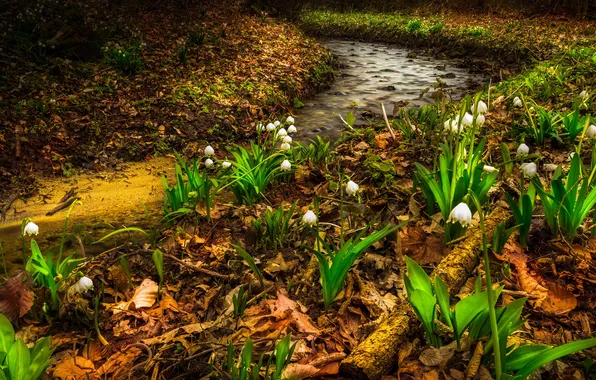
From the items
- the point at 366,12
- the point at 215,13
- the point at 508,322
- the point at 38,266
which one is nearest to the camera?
the point at 508,322

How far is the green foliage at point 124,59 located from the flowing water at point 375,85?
2534mm

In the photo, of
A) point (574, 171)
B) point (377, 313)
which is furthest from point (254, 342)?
point (574, 171)

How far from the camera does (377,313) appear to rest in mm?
2043

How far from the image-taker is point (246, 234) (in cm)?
288

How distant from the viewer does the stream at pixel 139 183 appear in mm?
3465

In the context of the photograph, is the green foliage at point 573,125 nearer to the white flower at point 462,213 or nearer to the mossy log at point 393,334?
the mossy log at point 393,334

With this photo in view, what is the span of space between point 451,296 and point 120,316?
1.65 m

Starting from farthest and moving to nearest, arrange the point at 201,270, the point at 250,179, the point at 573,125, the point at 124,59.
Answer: the point at 124,59 → the point at 573,125 → the point at 250,179 → the point at 201,270

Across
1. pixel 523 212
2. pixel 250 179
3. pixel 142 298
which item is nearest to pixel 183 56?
pixel 250 179

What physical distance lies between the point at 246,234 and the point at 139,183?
2217 mm

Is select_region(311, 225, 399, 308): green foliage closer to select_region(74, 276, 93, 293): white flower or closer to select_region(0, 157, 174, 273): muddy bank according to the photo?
select_region(74, 276, 93, 293): white flower

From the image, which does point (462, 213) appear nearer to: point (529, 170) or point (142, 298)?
point (529, 170)

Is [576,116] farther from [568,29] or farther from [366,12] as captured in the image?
[366,12]

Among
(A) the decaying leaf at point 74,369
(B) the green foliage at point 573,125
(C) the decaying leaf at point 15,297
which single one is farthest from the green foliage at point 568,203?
(C) the decaying leaf at point 15,297
